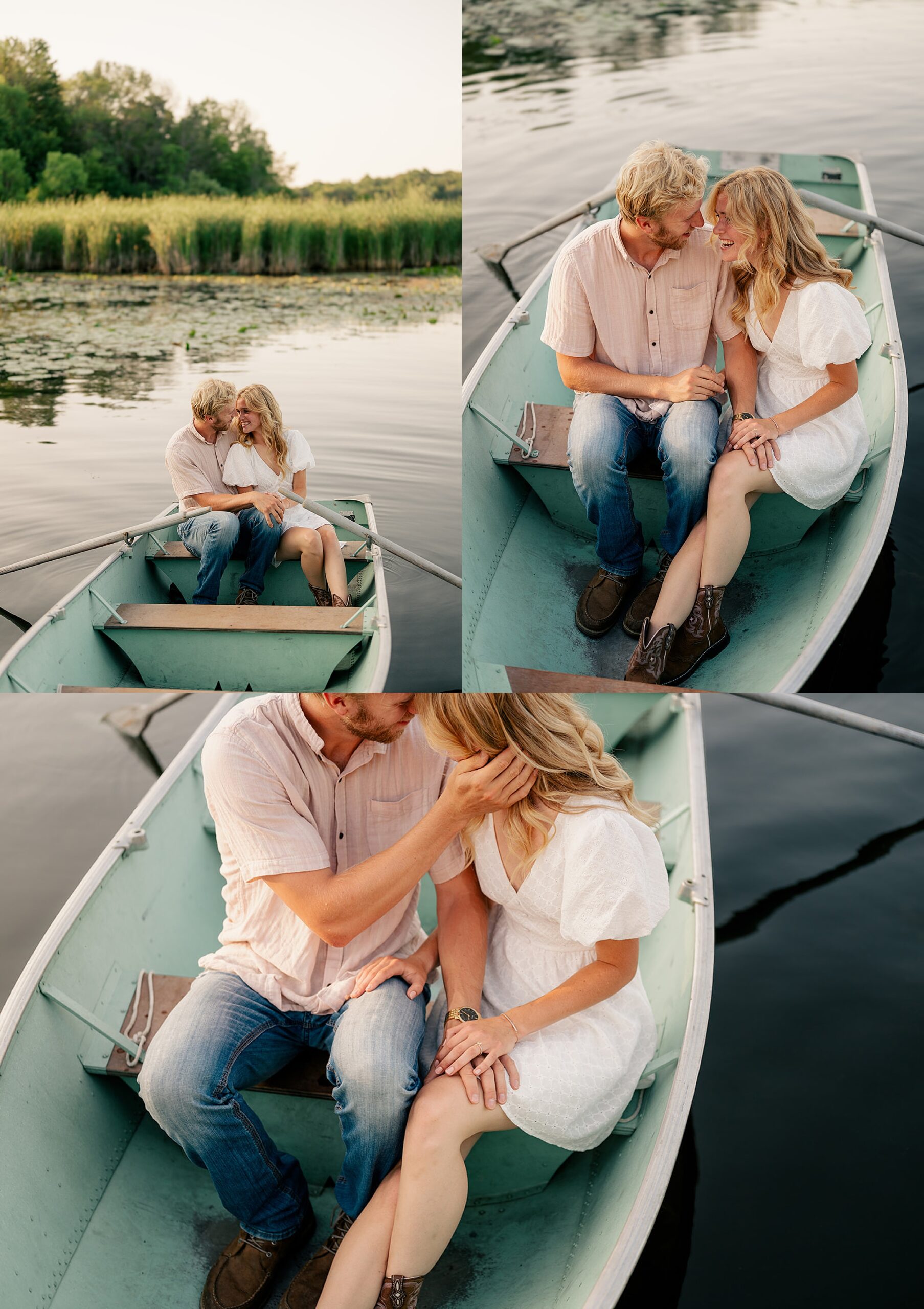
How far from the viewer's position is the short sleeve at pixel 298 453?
2.01 meters

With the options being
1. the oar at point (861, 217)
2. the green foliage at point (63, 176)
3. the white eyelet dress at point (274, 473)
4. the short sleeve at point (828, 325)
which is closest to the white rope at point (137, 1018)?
the white eyelet dress at point (274, 473)

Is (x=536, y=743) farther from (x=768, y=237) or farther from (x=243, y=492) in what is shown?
(x=768, y=237)

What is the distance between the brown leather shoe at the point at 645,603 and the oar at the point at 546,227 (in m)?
0.61

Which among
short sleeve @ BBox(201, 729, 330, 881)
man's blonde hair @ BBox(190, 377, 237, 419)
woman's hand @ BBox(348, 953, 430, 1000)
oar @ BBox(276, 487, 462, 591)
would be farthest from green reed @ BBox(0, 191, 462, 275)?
woman's hand @ BBox(348, 953, 430, 1000)

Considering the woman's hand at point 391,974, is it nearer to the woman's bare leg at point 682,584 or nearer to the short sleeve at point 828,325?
the woman's bare leg at point 682,584

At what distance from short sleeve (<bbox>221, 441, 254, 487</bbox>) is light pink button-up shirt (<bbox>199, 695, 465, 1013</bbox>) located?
41 centimetres

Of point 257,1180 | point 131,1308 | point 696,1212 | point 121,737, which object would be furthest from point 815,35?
point 121,737

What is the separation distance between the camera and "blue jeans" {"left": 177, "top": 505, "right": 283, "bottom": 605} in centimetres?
198

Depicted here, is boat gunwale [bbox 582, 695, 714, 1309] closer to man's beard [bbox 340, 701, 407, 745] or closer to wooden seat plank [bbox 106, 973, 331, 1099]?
wooden seat plank [bbox 106, 973, 331, 1099]

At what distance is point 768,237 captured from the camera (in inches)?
64.9

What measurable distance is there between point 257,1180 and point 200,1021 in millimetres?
303

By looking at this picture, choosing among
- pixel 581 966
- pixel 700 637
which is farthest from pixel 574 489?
pixel 581 966

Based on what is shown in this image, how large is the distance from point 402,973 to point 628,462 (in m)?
1.01

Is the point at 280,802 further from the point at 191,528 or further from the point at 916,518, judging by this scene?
the point at 916,518
